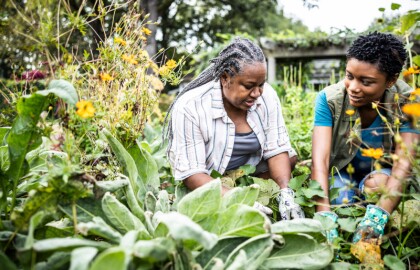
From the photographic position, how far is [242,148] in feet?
8.20

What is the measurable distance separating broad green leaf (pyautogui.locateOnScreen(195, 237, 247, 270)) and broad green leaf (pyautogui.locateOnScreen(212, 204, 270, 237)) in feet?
0.13

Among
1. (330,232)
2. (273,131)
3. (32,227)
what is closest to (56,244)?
(32,227)

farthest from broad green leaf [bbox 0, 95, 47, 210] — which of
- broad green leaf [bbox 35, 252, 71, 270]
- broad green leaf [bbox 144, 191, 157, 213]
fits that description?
broad green leaf [bbox 144, 191, 157, 213]

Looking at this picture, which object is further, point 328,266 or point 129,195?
point 129,195

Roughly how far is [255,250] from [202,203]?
275mm

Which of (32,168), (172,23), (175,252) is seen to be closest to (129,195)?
(175,252)

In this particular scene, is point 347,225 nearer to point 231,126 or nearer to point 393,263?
point 393,263

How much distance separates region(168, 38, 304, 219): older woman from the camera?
220 cm

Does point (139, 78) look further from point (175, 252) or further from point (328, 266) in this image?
point (328, 266)

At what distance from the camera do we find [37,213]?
140 cm

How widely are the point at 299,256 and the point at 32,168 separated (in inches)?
51.4

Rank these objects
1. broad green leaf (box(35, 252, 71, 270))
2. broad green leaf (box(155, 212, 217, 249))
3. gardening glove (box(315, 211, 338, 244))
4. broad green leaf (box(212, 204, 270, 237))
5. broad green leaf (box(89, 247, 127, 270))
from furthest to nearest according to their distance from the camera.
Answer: gardening glove (box(315, 211, 338, 244)) → broad green leaf (box(212, 204, 270, 237)) → broad green leaf (box(35, 252, 71, 270)) → broad green leaf (box(155, 212, 217, 249)) → broad green leaf (box(89, 247, 127, 270))

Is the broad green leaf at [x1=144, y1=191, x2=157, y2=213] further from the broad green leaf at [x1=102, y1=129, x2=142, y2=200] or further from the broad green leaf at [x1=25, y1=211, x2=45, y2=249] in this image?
the broad green leaf at [x1=25, y1=211, x2=45, y2=249]

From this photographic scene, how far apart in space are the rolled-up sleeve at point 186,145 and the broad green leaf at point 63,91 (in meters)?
0.87
